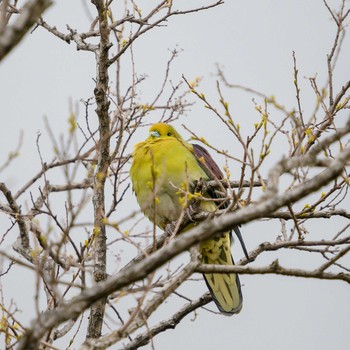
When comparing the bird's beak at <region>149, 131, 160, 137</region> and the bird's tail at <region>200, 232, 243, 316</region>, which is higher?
the bird's beak at <region>149, 131, 160, 137</region>

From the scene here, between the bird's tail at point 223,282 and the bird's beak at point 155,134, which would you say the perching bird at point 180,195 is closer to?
the bird's tail at point 223,282

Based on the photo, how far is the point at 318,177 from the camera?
1.82m

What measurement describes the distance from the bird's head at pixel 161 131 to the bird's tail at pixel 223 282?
110cm

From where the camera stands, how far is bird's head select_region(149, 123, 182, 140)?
5.54 m

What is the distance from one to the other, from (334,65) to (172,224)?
5.69 ft

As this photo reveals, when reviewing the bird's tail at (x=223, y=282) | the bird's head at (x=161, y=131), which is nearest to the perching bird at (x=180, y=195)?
the bird's tail at (x=223, y=282)

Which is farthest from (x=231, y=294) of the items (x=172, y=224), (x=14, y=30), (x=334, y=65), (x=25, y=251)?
(x=14, y=30)

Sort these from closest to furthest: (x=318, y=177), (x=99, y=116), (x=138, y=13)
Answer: (x=318, y=177) → (x=99, y=116) → (x=138, y=13)

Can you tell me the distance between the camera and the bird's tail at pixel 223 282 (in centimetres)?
481

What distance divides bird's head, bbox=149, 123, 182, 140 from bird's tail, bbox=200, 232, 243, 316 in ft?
3.61

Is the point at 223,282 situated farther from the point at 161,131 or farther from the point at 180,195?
the point at 161,131

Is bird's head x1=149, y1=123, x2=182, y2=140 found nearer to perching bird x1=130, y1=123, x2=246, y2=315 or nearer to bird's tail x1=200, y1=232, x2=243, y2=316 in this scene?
perching bird x1=130, y1=123, x2=246, y2=315

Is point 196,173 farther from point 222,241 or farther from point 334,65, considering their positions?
point 334,65

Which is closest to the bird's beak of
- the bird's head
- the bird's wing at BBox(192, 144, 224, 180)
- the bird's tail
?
the bird's head
